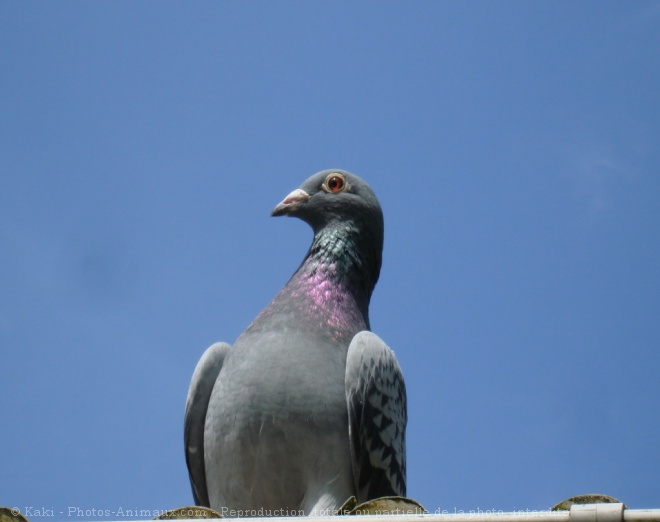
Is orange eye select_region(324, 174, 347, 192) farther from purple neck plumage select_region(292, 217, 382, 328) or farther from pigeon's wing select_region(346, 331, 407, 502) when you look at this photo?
pigeon's wing select_region(346, 331, 407, 502)

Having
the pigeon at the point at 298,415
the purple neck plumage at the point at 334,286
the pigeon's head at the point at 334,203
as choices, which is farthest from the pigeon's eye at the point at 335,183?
the pigeon at the point at 298,415

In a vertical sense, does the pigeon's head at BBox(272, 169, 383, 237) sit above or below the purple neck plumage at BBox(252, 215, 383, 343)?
above

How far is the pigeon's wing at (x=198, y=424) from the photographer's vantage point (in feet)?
30.3

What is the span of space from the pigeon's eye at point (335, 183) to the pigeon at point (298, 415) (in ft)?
3.20

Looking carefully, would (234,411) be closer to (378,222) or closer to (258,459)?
(258,459)

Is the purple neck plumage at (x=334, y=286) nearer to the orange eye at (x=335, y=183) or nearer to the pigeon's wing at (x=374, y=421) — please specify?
the orange eye at (x=335, y=183)

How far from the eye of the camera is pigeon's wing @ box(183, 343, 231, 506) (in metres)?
9.24

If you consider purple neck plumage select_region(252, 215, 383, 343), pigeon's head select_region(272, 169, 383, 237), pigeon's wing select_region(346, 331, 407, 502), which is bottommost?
pigeon's wing select_region(346, 331, 407, 502)

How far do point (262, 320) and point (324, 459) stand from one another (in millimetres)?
1394

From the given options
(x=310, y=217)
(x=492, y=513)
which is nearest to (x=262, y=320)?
(x=310, y=217)

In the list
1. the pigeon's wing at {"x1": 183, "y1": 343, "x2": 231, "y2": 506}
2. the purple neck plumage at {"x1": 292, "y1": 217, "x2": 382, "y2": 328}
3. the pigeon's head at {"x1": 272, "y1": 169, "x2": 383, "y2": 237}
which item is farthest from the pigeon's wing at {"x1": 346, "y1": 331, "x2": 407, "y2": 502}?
the pigeon's head at {"x1": 272, "y1": 169, "x2": 383, "y2": 237}

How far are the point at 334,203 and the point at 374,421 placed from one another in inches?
87.7

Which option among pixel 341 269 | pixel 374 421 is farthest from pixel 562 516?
pixel 341 269

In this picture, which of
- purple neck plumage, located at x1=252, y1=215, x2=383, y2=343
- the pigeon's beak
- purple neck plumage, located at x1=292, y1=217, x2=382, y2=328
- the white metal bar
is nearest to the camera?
the white metal bar
